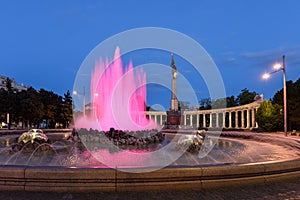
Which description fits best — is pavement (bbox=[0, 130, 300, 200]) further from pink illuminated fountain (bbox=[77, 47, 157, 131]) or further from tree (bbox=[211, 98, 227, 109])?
tree (bbox=[211, 98, 227, 109])

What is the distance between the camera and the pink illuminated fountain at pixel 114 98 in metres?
28.4

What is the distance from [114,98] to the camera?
2988 cm

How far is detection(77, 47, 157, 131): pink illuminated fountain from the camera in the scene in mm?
28391

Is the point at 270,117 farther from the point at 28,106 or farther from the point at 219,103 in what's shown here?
the point at 219,103

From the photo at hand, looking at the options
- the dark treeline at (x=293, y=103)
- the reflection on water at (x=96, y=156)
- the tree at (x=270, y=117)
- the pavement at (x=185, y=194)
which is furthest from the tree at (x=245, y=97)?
the pavement at (x=185, y=194)

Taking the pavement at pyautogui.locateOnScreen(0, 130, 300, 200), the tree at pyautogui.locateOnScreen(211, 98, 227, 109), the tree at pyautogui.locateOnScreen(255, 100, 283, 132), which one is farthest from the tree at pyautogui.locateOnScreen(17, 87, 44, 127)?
the tree at pyautogui.locateOnScreen(211, 98, 227, 109)

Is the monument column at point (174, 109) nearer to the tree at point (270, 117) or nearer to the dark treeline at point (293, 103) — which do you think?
the dark treeline at point (293, 103)

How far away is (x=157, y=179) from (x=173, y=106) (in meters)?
65.3

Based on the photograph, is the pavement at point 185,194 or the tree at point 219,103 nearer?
the pavement at point 185,194

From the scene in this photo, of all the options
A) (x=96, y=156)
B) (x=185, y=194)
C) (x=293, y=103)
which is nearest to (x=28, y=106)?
(x=96, y=156)

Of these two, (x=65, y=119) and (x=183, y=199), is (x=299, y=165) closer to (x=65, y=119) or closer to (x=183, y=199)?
(x=183, y=199)

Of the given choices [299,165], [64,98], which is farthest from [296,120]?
[64,98]

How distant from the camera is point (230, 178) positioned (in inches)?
298

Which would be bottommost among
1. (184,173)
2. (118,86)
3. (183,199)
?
(183,199)
